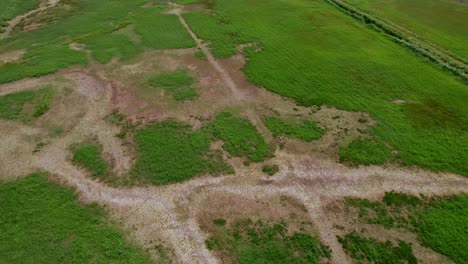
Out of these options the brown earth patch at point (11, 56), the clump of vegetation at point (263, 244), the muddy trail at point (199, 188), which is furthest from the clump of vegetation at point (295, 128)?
the brown earth patch at point (11, 56)

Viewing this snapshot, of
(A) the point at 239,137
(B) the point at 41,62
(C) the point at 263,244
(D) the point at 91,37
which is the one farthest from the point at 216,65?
(C) the point at 263,244

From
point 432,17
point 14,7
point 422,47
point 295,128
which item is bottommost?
point 295,128

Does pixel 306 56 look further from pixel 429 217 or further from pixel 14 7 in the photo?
pixel 14 7

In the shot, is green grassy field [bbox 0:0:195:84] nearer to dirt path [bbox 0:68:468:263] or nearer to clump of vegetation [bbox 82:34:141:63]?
clump of vegetation [bbox 82:34:141:63]

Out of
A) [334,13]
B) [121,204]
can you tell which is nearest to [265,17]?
[334,13]

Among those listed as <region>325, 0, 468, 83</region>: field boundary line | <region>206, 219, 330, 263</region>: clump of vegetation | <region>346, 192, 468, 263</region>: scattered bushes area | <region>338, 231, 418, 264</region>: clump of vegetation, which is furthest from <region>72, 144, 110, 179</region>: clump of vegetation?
<region>325, 0, 468, 83</region>: field boundary line

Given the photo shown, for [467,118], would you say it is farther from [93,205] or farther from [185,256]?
[93,205]
